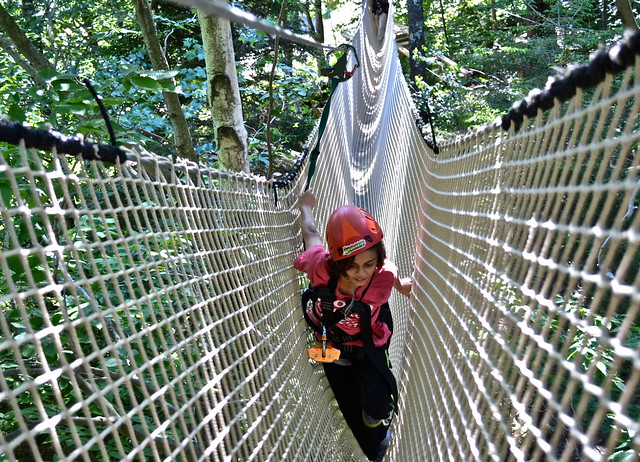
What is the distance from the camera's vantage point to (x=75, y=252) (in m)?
0.65

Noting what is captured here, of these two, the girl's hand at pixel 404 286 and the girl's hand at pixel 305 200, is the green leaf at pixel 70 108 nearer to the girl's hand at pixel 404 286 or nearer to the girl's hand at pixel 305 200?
the girl's hand at pixel 305 200

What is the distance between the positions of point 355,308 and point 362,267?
4.8 inches

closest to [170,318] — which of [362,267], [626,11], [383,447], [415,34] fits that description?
[362,267]

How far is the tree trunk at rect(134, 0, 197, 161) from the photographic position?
2055 mm

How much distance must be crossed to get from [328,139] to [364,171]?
1.52 m

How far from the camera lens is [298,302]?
62.7 inches

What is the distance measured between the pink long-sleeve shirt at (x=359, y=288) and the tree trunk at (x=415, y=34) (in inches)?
188

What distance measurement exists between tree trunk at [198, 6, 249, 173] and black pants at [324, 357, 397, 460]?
779mm

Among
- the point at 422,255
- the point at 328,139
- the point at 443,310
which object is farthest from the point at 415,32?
the point at 443,310

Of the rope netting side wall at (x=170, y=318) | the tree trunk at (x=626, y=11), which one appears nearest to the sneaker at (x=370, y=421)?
the rope netting side wall at (x=170, y=318)

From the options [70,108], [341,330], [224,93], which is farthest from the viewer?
[224,93]

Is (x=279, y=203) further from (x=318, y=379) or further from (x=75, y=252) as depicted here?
(x=75, y=252)

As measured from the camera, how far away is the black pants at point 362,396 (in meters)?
1.54

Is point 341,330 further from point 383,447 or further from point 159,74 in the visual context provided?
point 159,74
